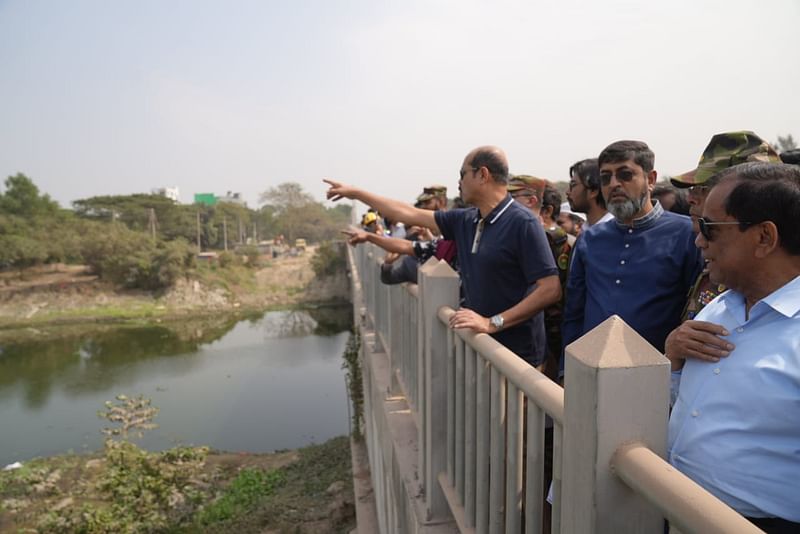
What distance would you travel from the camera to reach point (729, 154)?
1.92m

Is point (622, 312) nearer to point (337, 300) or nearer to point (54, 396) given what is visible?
point (54, 396)

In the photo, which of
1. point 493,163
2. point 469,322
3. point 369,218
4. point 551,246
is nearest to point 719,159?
point 493,163

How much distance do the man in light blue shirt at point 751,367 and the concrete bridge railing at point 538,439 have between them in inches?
8.6

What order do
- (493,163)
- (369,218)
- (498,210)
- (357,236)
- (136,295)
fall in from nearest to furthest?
(498,210)
(493,163)
(357,236)
(369,218)
(136,295)

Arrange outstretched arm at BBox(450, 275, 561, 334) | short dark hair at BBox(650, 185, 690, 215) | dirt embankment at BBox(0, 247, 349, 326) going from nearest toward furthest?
outstretched arm at BBox(450, 275, 561, 334), short dark hair at BBox(650, 185, 690, 215), dirt embankment at BBox(0, 247, 349, 326)

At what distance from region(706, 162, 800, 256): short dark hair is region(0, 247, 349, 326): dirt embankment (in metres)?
34.3

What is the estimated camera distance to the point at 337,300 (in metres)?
36.8

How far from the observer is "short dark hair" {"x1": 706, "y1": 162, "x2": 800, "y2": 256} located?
1131mm

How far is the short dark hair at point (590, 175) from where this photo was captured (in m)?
2.94

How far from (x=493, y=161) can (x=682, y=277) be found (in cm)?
100

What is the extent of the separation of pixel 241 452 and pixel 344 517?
23.5ft

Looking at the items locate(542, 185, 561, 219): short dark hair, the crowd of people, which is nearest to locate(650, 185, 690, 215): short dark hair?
the crowd of people

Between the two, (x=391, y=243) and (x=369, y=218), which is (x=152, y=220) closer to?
(x=369, y=218)

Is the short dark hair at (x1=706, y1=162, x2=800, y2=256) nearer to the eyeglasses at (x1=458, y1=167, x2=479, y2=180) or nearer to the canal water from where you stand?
the eyeglasses at (x1=458, y1=167, x2=479, y2=180)
